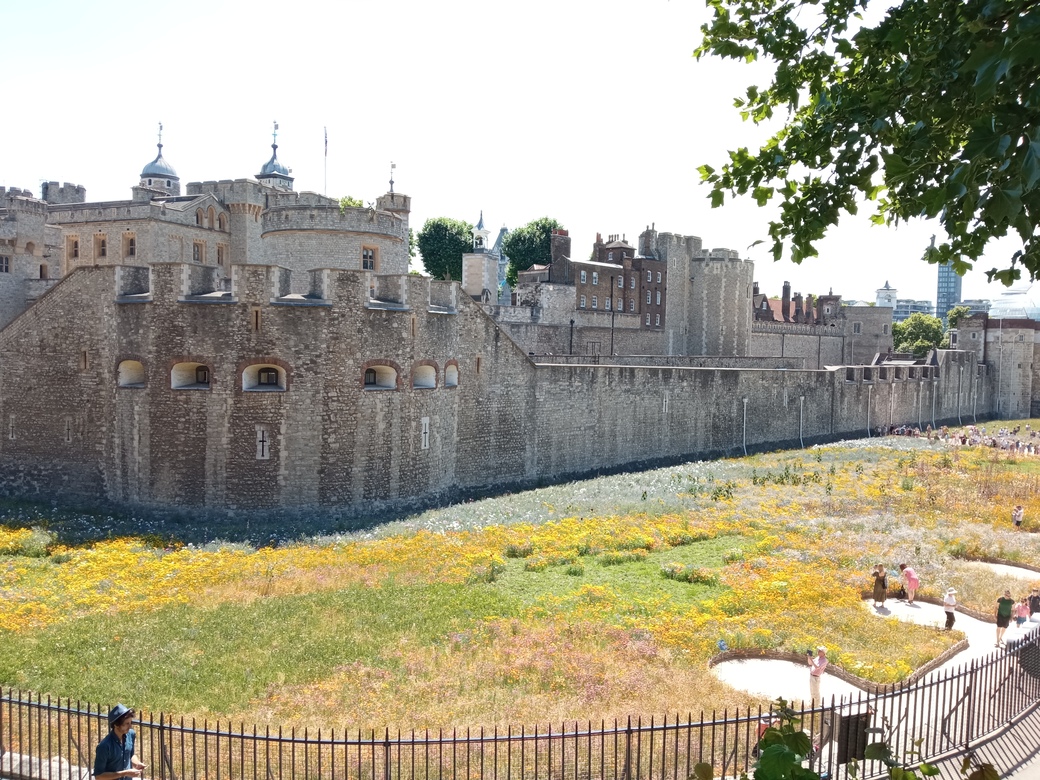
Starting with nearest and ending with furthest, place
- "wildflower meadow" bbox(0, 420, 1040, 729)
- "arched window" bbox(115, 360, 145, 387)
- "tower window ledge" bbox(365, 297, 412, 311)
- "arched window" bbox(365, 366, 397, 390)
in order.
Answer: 1. "wildflower meadow" bbox(0, 420, 1040, 729)
2. "arched window" bbox(115, 360, 145, 387)
3. "tower window ledge" bbox(365, 297, 412, 311)
4. "arched window" bbox(365, 366, 397, 390)

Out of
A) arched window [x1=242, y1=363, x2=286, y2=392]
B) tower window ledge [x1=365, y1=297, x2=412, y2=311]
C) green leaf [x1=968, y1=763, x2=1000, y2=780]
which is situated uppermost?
tower window ledge [x1=365, y1=297, x2=412, y2=311]

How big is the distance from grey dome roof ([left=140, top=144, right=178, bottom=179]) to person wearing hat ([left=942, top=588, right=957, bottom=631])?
5586 centimetres

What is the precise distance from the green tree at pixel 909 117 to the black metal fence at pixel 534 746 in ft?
16.9

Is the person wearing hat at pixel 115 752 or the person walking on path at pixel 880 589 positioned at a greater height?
the person wearing hat at pixel 115 752

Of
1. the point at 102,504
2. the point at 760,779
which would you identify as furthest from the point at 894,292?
the point at 760,779

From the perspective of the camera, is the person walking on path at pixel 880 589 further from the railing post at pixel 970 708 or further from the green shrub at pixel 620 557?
the railing post at pixel 970 708

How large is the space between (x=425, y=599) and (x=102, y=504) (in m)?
13.1

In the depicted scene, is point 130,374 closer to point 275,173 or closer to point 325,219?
point 325,219

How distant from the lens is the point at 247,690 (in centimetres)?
1209

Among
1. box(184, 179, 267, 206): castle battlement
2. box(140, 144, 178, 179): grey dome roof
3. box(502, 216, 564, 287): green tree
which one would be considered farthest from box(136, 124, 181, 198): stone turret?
box(502, 216, 564, 287): green tree

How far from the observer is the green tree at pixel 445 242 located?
5888 centimetres

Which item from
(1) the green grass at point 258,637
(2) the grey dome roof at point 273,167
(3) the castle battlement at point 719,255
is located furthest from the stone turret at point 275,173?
(1) the green grass at point 258,637

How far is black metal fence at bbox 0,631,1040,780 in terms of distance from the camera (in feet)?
29.1

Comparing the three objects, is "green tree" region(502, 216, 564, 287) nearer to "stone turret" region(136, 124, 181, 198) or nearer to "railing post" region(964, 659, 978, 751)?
"stone turret" region(136, 124, 181, 198)
